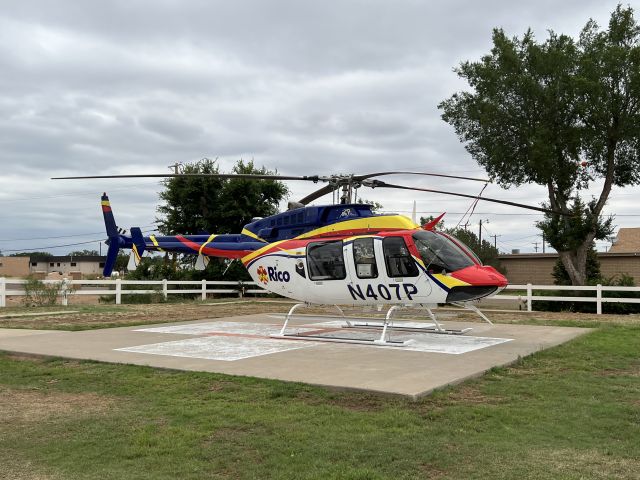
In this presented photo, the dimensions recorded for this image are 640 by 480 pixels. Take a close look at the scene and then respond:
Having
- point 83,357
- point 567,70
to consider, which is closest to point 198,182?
point 567,70

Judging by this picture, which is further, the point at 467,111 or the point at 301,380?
the point at 467,111

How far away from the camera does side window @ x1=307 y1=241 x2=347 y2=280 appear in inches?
474

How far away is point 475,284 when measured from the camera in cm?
1045

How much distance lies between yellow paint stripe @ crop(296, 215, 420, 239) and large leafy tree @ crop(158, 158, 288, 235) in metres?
23.3

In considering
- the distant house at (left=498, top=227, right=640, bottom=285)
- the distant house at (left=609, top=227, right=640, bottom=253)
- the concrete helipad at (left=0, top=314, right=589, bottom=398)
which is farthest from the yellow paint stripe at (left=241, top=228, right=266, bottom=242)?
the distant house at (left=609, top=227, right=640, bottom=253)

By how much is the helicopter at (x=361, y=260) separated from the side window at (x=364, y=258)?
0.07 feet

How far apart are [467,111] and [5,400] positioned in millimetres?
25747

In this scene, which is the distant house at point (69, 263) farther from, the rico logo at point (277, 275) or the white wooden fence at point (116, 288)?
the rico logo at point (277, 275)

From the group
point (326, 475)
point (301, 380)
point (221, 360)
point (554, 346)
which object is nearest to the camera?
point (326, 475)

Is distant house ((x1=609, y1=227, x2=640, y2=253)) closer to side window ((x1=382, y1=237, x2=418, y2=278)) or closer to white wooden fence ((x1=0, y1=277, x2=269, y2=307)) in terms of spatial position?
white wooden fence ((x1=0, y1=277, x2=269, y2=307))

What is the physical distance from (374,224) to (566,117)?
18.5 metres

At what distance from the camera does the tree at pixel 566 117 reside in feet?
81.5

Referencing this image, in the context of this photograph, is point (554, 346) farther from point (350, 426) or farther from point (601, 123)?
point (601, 123)

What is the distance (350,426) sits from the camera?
5.34 m
